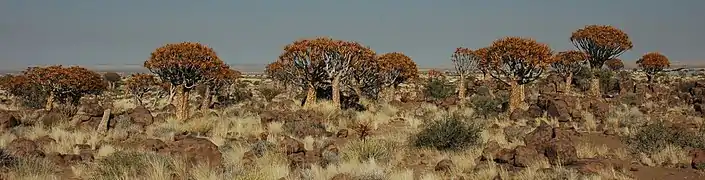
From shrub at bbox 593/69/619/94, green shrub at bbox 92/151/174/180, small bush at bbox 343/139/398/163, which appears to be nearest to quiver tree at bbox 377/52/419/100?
shrub at bbox 593/69/619/94

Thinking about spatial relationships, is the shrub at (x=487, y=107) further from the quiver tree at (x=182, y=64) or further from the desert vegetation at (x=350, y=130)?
the quiver tree at (x=182, y=64)

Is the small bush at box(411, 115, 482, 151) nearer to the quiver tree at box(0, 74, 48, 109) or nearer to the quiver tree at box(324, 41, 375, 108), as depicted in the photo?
the quiver tree at box(324, 41, 375, 108)

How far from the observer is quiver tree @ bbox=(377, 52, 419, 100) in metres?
32.2

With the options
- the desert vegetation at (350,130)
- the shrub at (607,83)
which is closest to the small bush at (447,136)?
the desert vegetation at (350,130)

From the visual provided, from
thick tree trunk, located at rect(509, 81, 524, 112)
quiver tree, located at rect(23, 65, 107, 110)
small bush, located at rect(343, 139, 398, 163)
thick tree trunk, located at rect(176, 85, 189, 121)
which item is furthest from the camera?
quiver tree, located at rect(23, 65, 107, 110)

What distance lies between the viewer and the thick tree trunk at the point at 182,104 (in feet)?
62.9

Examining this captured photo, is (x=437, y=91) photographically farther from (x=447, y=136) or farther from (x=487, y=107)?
(x=447, y=136)

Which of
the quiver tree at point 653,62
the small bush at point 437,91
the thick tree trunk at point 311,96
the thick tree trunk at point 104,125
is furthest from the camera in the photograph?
the quiver tree at point 653,62

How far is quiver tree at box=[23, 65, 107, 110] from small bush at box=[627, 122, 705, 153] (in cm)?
2223

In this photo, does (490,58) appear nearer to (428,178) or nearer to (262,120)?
(262,120)

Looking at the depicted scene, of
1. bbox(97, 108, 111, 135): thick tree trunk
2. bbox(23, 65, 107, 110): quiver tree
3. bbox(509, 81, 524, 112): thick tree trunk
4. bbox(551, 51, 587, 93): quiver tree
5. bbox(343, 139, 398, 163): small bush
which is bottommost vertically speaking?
bbox(343, 139, 398, 163): small bush

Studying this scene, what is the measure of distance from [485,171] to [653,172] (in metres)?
2.79

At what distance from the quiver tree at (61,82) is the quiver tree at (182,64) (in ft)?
20.7

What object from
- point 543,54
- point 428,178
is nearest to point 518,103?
point 543,54
